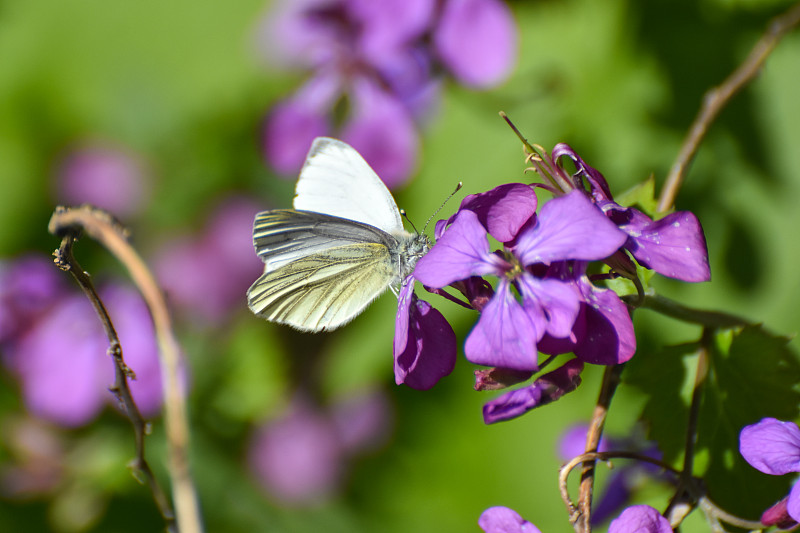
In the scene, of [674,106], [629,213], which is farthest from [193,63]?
[629,213]

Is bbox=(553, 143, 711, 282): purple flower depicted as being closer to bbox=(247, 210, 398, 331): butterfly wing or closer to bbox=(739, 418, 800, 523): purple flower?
bbox=(739, 418, 800, 523): purple flower

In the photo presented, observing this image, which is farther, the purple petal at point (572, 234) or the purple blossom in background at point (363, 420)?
the purple blossom in background at point (363, 420)

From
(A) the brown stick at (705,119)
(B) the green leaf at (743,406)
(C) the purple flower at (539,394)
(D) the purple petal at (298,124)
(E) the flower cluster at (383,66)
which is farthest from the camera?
(D) the purple petal at (298,124)

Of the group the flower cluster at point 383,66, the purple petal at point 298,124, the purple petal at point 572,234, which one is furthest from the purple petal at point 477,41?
the purple petal at point 572,234

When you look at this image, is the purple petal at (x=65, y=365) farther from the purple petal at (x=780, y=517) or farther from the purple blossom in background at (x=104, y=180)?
the purple petal at (x=780, y=517)

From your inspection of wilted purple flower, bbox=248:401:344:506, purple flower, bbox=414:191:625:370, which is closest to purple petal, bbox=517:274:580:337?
purple flower, bbox=414:191:625:370

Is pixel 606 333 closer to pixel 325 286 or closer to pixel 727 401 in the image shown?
pixel 727 401
